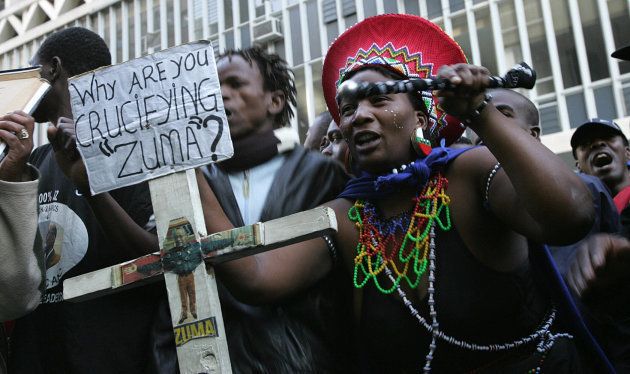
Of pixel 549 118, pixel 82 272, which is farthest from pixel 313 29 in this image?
pixel 82 272

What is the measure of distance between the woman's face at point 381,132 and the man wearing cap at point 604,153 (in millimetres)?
2285

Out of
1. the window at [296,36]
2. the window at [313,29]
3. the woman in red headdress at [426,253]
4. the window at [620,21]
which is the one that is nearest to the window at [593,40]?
the window at [620,21]

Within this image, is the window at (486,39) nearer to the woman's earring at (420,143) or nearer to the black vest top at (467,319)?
the woman's earring at (420,143)

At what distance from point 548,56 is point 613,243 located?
14.3 m

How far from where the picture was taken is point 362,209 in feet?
7.32

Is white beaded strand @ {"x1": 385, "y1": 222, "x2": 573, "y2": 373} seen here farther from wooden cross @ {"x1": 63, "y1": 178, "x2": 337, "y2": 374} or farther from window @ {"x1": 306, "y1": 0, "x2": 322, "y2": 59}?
window @ {"x1": 306, "y1": 0, "x2": 322, "y2": 59}

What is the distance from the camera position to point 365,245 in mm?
2168

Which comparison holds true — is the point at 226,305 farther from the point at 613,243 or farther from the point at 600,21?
the point at 600,21

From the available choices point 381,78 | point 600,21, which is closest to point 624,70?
point 600,21

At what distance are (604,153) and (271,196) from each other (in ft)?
9.02

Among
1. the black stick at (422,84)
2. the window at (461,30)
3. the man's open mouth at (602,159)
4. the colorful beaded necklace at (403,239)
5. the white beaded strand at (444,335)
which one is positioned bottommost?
the white beaded strand at (444,335)

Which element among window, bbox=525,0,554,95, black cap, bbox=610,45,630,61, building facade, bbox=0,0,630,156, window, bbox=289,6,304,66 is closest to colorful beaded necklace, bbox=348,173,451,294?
black cap, bbox=610,45,630,61

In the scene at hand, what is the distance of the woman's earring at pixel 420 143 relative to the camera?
2172mm

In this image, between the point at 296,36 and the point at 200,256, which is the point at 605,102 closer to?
the point at 296,36
